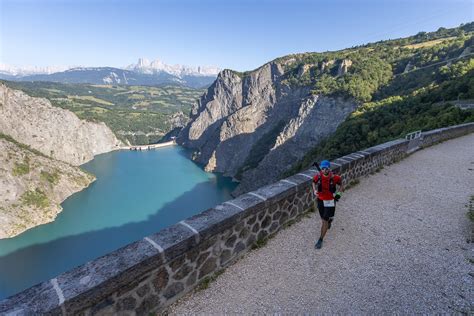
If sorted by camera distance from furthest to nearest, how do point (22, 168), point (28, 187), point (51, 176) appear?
point (51, 176)
point (22, 168)
point (28, 187)

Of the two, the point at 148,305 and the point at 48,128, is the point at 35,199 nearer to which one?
the point at 48,128

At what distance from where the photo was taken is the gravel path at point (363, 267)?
4.45 m

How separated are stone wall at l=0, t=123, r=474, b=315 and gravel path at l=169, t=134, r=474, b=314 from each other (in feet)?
1.13

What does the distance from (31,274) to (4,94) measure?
92360 millimetres

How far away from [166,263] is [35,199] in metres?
105

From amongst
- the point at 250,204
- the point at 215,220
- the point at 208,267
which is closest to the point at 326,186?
the point at 250,204

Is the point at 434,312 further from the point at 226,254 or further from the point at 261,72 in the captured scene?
the point at 261,72

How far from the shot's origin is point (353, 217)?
24.4 feet

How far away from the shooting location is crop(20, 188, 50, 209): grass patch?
84281 mm

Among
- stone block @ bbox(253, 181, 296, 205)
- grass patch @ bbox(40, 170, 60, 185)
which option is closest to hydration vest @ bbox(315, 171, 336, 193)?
stone block @ bbox(253, 181, 296, 205)

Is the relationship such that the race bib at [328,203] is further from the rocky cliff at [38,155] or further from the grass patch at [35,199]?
the grass patch at [35,199]

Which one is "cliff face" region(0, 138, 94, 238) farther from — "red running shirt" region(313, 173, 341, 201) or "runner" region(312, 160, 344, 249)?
"red running shirt" region(313, 173, 341, 201)

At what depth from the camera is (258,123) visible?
126 m

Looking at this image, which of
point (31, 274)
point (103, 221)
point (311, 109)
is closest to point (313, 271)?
→ point (31, 274)
